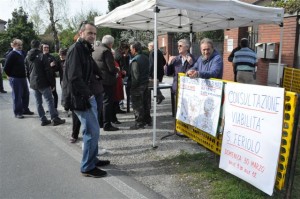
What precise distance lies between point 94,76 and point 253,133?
8.17 feet

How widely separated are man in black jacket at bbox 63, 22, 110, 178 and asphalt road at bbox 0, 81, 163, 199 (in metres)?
0.26

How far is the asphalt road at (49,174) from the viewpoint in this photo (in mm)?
3719

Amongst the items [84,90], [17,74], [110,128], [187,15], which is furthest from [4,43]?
[84,90]

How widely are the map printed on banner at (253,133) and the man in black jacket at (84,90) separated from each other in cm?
175

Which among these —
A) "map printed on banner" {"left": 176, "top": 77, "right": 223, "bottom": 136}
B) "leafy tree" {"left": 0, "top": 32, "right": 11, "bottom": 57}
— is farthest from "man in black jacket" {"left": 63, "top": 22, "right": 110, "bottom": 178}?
"leafy tree" {"left": 0, "top": 32, "right": 11, "bottom": 57}

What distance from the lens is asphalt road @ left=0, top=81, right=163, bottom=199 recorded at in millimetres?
3719

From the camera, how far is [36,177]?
418cm

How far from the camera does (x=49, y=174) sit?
14.1 feet

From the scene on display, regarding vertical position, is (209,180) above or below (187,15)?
below

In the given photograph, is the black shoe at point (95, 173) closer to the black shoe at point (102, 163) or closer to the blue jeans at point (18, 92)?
the black shoe at point (102, 163)

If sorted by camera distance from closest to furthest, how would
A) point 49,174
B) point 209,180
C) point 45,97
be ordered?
1. point 209,180
2. point 49,174
3. point 45,97

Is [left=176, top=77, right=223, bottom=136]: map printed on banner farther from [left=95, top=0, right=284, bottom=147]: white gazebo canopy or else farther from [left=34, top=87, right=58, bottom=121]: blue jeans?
[left=34, top=87, right=58, bottom=121]: blue jeans

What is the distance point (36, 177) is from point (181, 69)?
3201mm

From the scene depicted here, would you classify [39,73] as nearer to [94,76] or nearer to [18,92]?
[18,92]
